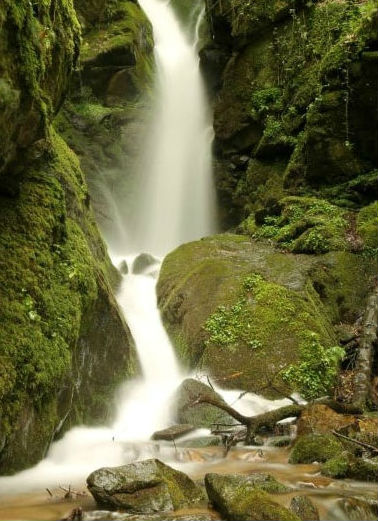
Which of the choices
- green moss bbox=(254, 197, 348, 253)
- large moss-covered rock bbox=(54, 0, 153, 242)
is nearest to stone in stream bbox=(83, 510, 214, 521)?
green moss bbox=(254, 197, 348, 253)

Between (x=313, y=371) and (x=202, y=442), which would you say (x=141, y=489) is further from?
(x=313, y=371)

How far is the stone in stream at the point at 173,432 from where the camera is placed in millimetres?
5961

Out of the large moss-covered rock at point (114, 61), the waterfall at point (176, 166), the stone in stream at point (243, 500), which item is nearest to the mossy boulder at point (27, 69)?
the stone in stream at point (243, 500)

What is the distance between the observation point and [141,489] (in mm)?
3611

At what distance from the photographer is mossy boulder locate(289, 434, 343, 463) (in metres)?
4.76

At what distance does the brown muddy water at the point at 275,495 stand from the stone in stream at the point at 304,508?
74 millimetres

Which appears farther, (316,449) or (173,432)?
(173,432)

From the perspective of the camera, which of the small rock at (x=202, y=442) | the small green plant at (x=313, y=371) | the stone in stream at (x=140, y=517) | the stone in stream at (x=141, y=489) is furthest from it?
the small green plant at (x=313, y=371)

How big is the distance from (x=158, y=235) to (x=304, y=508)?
14.1 meters

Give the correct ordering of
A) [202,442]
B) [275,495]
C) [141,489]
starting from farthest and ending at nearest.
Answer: [202,442], [275,495], [141,489]

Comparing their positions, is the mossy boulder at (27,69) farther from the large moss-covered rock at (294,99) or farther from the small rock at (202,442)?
the large moss-covered rock at (294,99)

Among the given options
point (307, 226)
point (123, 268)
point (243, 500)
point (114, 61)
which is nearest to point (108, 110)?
point (114, 61)

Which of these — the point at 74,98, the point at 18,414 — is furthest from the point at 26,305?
the point at 74,98

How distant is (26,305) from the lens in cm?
506
